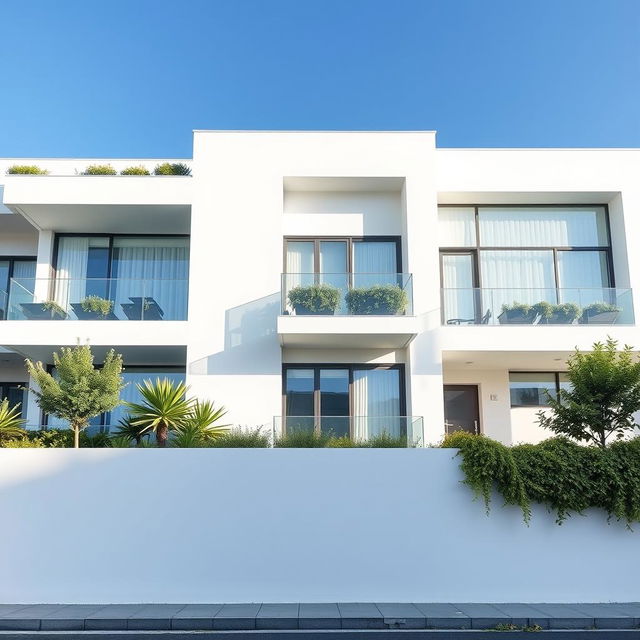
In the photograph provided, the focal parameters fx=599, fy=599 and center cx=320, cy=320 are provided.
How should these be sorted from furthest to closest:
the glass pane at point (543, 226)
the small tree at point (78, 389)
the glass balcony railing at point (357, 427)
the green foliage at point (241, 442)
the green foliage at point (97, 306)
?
the glass pane at point (543, 226) < the green foliage at point (97, 306) < the glass balcony railing at point (357, 427) < the green foliage at point (241, 442) < the small tree at point (78, 389)

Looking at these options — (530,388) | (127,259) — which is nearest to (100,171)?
(127,259)

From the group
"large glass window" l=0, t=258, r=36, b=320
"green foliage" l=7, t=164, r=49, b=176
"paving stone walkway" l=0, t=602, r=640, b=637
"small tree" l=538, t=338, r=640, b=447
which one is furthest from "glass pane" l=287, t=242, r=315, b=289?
"paving stone walkway" l=0, t=602, r=640, b=637

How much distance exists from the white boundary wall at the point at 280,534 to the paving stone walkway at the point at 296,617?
1.14 ft

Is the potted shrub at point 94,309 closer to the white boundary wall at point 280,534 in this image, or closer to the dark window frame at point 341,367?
the dark window frame at point 341,367

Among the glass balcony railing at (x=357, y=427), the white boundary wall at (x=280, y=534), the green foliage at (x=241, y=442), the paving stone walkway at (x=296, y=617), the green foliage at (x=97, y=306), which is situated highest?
the green foliage at (x=97, y=306)

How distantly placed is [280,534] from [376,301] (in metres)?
5.94

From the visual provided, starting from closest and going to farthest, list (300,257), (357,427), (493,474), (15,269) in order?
1. (493,474)
2. (357,427)
3. (300,257)
4. (15,269)

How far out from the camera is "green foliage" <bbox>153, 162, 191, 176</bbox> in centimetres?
1483

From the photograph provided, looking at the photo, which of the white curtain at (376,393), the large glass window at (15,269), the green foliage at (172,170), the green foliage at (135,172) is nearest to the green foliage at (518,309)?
the white curtain at (376,393)

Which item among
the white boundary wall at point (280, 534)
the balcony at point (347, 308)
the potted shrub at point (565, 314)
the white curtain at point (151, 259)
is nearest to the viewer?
the white boundary wall at point (280, 534)

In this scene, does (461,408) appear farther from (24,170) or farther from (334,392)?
(24,170)

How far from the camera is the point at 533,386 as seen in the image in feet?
49.6

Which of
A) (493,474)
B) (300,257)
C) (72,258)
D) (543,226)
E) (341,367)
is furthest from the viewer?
(72,258)

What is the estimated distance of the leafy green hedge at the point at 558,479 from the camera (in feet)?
26.3
